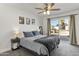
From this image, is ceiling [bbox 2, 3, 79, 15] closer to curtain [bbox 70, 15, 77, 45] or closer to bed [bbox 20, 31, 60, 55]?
curtain [bbox 70, 15, 77, 45]

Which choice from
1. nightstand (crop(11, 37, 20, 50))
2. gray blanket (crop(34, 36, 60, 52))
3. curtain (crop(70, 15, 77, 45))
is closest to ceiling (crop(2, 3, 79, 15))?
curtain (crop(70, 15, 77, 45))

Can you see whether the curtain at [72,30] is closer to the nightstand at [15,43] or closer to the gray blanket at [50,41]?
the gray blanket at [50,41]

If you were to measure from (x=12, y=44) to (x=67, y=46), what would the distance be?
122 centimetres

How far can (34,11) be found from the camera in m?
1.89

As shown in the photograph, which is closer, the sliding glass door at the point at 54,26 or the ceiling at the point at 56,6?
the ceiling at the point at 56,6

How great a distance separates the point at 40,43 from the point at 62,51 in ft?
1.64

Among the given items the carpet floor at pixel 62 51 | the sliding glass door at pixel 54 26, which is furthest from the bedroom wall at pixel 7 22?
the sliding glass door at pixel 54 26

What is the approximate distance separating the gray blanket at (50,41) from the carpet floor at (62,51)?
9cm

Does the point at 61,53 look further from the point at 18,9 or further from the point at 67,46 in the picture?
the point at 18,9

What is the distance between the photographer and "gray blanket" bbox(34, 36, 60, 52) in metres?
1.82


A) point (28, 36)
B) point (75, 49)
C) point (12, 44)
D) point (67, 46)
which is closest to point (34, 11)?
point (28, 36)

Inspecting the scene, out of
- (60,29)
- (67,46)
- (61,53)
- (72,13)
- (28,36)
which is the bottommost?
(61,53)

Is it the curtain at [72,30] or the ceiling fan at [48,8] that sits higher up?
the ceiling fan at [48,8]

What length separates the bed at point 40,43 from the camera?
181cm
